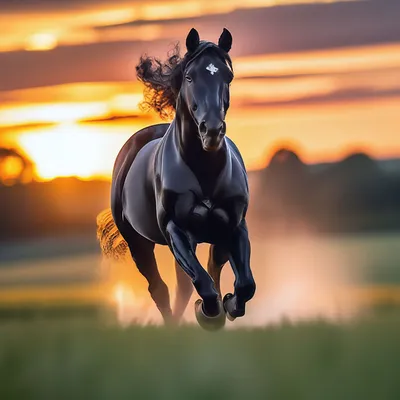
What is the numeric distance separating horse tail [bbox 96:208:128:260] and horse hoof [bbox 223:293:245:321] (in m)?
3.51

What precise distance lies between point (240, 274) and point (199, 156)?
94 cm

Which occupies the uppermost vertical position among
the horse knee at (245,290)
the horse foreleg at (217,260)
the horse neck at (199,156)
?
the horse neck at (199,156)

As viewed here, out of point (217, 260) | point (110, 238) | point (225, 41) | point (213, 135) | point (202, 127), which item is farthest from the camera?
point (110, 238)

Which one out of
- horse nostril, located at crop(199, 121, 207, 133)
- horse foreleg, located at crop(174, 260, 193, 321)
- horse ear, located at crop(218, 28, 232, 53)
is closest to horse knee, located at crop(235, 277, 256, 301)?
horse nostril, located at crop(199, 121, 207, 133)

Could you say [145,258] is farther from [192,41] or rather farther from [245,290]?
[192,41]

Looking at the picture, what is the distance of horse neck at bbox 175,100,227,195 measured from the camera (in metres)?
10.7

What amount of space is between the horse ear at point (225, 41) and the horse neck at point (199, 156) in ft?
1.84

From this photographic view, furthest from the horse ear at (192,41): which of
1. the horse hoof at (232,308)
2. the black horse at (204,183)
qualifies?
the horse hoof at (232,308)

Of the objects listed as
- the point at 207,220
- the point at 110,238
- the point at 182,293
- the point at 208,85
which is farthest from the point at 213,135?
the point at 110,238

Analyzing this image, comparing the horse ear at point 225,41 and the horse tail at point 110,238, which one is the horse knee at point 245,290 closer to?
the horse ear at point 225,41

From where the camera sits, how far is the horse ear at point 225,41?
10812 millimetres

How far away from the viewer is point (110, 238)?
14.4m

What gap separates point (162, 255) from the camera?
1496cm

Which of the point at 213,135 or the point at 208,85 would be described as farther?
the point at 208,85
